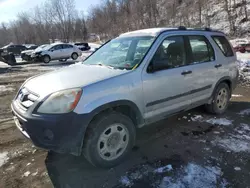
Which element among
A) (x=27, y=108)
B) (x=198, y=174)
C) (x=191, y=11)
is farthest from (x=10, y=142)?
(x=191, y=11)

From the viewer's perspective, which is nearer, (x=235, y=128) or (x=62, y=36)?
(x=235, y=128)

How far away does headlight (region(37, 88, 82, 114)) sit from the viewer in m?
2.56

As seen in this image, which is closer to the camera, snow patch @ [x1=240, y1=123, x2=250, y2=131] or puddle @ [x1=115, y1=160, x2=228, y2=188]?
puddle @ [x1=115, y1=160, x2=228, y2=188]

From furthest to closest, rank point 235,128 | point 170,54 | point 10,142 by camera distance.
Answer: point 235,128
point 10,142
point 170,54

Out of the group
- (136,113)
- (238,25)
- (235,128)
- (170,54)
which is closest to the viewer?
(136,113)

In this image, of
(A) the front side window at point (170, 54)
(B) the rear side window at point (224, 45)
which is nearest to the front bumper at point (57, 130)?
(A) the front side window at point (170, 54)

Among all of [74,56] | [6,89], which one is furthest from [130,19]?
[6,89]

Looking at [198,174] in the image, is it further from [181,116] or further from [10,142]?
[10,142]

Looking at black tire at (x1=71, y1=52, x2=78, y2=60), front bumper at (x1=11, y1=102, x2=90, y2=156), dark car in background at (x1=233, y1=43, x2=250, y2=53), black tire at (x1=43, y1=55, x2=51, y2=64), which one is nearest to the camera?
front bumper at (x1=11, y1=102, x2=90, y2=156)

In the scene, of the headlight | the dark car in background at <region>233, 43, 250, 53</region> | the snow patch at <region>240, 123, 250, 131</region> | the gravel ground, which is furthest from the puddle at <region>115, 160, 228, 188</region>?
the dark car in background at <region>233, 43, 250, 53</region>

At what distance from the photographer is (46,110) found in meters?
2.57

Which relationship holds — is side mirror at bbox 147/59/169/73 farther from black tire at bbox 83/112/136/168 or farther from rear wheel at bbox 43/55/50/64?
rear wheel at bbox 43/55/50/64

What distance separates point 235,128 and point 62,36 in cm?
5882

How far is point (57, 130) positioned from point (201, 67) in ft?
9.44
